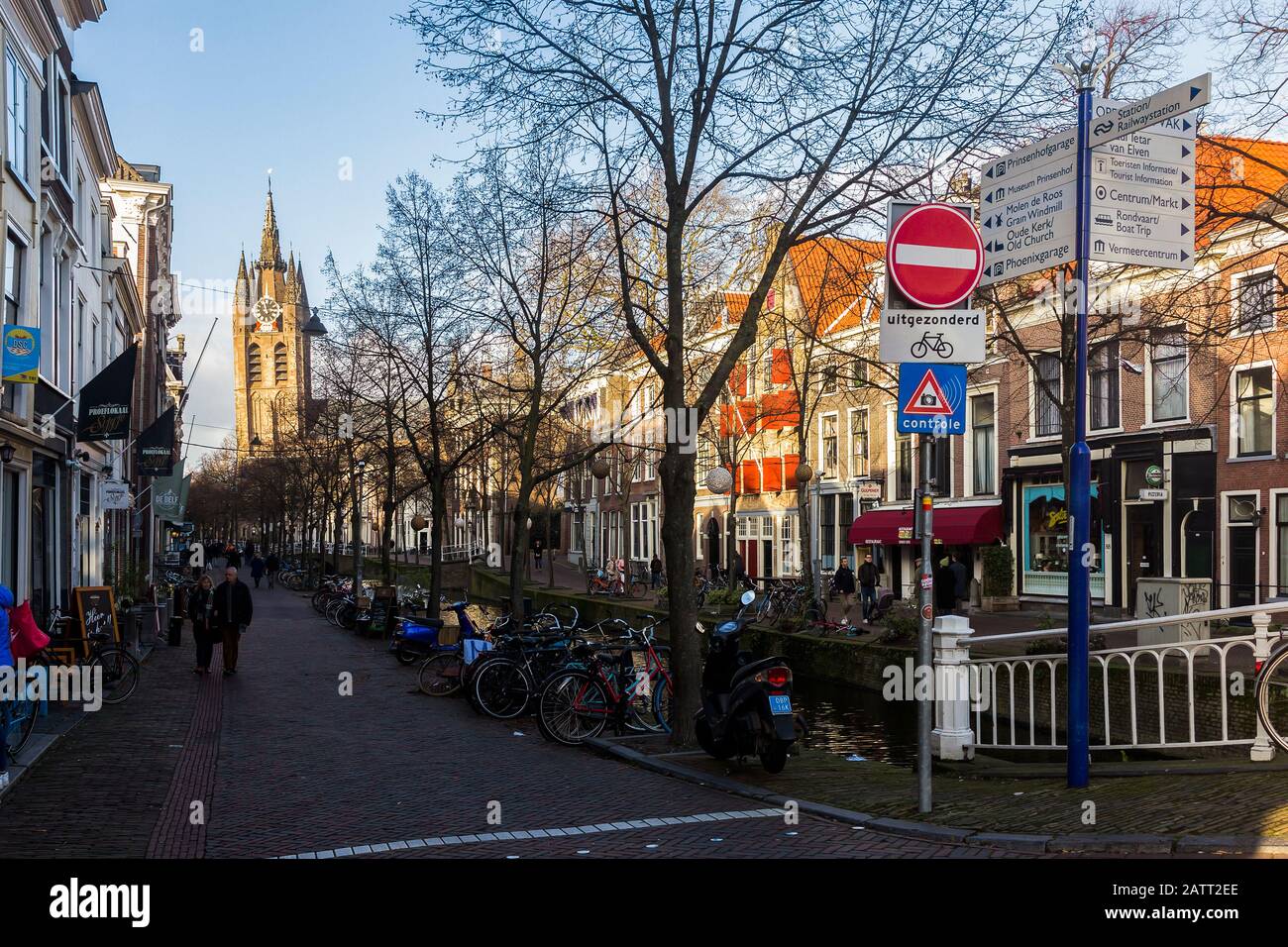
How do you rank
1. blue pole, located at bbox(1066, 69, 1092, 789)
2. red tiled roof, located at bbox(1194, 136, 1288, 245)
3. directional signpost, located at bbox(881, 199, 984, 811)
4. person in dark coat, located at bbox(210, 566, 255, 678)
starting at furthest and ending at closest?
person in dark coat, located at bbox(210, 566, 255, 678), red tiled roof, located at bbox(1194, 136, 1288, 245), blue pole, located at bbox(1066, 69, 1092, 789), directional signpost, located at bbox(881, 199, 984, 811)

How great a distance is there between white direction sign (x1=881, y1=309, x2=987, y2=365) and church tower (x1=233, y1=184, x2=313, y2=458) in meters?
108

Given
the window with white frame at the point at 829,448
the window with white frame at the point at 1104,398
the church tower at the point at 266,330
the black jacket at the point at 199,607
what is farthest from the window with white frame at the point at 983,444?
the church tower at the point at 266,330

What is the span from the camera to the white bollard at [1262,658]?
9086 mm

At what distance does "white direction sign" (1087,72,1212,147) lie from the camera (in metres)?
7.88

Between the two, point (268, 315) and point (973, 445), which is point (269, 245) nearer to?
point (268, 315)

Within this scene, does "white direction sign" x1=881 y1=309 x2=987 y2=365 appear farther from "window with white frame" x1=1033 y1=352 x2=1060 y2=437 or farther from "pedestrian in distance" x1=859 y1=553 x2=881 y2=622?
"window with white frame" x1=1033 y1=352 x2=1060 y2=437

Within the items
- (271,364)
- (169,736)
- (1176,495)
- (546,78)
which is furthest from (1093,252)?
(271,364)

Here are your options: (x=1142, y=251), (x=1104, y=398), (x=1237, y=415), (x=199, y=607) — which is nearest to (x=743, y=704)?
(x=1142, y=251)

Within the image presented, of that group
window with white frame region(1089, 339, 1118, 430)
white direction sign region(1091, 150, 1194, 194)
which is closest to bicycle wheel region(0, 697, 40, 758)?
white direction sign region(1091, 150, 1194, 194)

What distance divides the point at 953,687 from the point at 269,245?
128369 millimetres

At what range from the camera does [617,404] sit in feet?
146

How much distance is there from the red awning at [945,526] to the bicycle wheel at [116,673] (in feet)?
74.1

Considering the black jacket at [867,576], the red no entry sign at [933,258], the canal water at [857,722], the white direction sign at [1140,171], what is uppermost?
the white direction sign at [1140,171]

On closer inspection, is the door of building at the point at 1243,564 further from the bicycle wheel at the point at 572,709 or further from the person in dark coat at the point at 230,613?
the person in dark coat at the point at 230,613
